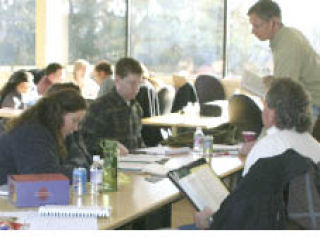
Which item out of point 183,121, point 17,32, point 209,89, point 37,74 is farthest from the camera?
point 17,32

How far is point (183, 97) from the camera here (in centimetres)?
868

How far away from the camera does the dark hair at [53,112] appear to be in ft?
12.1

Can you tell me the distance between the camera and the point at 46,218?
2922mm

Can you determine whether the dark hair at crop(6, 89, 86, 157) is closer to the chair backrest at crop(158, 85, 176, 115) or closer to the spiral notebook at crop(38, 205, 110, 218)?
the spiral notebook at crop(38, 205, 110, 218)

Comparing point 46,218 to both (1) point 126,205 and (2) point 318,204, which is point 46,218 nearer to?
(1) point 126,205

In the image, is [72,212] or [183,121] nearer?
[72,212]

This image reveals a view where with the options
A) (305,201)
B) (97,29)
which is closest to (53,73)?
(97,29)

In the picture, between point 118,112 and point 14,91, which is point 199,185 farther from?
point 14,91

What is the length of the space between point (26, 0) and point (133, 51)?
196cm

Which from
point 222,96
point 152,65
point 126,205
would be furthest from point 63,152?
point 152,65

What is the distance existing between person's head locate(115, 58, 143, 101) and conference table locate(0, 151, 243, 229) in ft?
3.92

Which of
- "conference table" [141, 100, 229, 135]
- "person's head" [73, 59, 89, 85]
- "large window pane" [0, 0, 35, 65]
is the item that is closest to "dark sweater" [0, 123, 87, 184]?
"conference table" [141, 100, 229, 135]

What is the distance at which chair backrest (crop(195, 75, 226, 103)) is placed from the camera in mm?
10531

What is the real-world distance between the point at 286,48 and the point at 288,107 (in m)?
1.75
